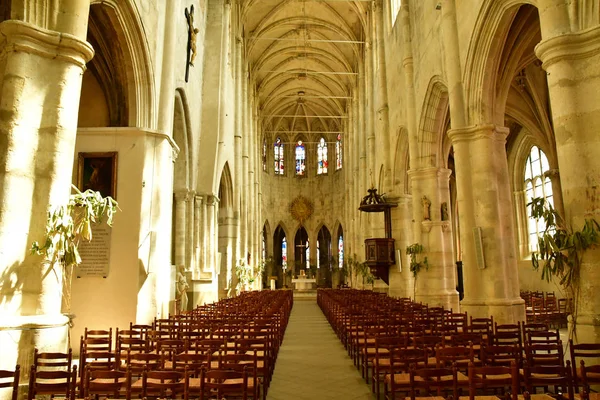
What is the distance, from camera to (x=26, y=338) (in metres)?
6.44

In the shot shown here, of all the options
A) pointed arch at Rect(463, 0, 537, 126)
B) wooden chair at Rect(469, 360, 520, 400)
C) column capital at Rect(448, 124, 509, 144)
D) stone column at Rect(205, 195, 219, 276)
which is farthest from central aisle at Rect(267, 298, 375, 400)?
stone column at Rect(205, 195, 219, 276)

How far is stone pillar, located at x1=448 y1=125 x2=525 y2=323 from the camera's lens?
11.9m

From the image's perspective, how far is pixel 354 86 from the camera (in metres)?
36.5

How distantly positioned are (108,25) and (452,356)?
10.7 metres

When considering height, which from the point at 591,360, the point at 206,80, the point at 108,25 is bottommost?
the point at 591,360

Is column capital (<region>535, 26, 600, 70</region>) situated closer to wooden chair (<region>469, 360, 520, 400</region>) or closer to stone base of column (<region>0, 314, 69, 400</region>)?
wooden chair (<region>469, 360, 520, 400</region>)

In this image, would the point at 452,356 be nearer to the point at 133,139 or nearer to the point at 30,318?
the point at 30,318

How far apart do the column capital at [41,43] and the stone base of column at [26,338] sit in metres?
3.80

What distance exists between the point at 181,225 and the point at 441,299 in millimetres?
9665

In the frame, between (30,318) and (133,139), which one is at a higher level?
(133,139)

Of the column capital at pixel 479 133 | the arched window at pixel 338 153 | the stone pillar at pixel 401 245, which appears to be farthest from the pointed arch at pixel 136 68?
the arched window at pixel 338 153

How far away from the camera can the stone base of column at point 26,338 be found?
20.4 ft

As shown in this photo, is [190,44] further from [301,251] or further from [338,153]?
[301,251]

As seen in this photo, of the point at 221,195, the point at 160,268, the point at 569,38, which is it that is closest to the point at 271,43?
the point at 221,195
